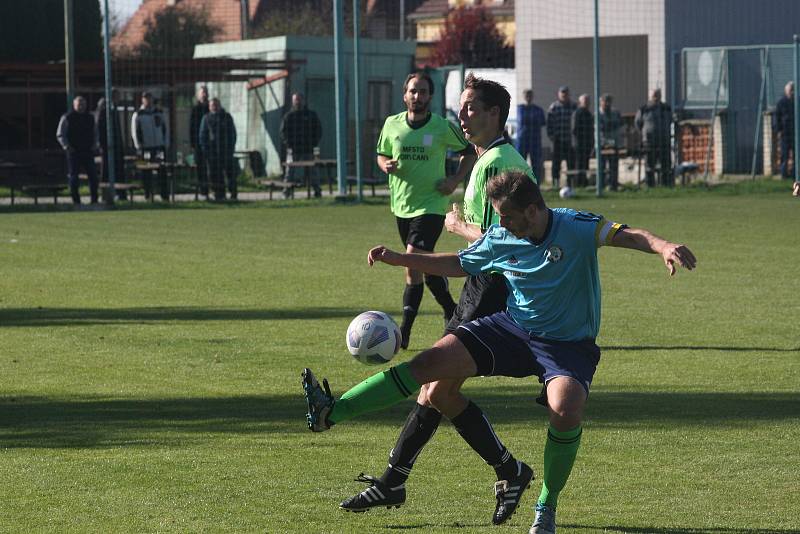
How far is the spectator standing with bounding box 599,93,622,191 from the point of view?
28.1 metres

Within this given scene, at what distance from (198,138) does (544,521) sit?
73.4 ft

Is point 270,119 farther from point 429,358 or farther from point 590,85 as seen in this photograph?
point 429,358

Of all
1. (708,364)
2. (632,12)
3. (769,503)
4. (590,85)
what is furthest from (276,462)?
(590,85)

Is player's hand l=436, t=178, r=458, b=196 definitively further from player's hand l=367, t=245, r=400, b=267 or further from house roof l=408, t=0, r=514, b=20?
house roof l=408, t=0, r=514, b=20

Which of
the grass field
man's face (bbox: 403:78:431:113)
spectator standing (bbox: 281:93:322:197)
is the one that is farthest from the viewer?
spectator standing (bbox: 281:93:322:197)

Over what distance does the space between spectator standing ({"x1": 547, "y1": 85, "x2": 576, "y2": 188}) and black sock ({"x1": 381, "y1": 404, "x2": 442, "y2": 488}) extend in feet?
73.2

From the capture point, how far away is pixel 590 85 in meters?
41.1

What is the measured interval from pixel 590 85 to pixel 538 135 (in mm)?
13096

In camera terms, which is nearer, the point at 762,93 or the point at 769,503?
the point at 769,503

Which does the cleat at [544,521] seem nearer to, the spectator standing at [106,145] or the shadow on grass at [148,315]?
the shadow on grass at [148,315]

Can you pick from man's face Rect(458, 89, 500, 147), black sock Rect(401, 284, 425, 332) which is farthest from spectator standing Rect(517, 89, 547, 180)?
man's face Rect(458, 89, 500, 147)

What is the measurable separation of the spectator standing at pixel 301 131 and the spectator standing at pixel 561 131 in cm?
449

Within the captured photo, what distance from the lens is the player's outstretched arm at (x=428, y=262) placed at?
619 cm

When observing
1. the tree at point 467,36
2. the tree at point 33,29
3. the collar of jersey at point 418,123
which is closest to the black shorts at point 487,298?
the collar of jersey at point 418,123
